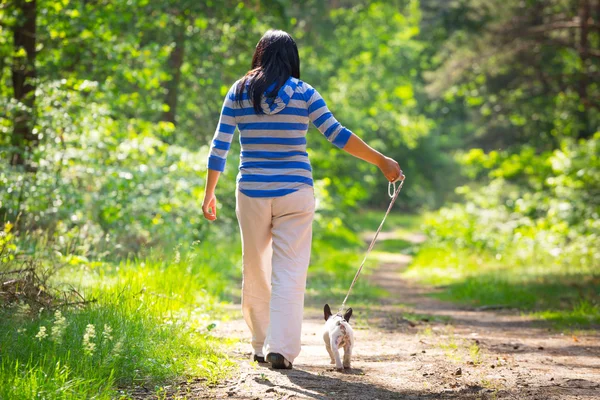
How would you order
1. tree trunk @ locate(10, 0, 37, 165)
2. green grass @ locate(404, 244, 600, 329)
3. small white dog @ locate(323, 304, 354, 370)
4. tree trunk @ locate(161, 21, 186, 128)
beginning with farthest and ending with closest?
tree trunk @ locate(161, 21, 186, 128), tree trunk @ locate(10, 0, 37, 165), green grass @ locate(404, 244, 600, 329), small white dog @ locate(323, 304, 354, 370)

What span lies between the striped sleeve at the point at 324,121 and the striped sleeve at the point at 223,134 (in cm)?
52

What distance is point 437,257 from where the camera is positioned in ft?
54.3

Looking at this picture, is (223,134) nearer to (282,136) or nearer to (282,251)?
(282,136)

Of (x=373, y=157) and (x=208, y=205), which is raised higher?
(x=373, y=157)

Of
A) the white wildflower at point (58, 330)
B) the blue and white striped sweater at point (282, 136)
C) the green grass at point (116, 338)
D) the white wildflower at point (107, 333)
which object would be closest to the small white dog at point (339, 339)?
the green grass at point (116, 338)

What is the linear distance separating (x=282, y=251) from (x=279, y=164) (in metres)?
0.59

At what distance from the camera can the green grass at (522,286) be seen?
342 inches

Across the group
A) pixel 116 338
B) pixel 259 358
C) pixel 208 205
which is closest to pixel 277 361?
pixel 259 358

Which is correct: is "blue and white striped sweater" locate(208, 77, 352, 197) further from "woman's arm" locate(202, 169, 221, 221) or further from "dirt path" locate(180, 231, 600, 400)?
"dirt path" locate(180, 231, 600, 400)

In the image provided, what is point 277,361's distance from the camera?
5.07m

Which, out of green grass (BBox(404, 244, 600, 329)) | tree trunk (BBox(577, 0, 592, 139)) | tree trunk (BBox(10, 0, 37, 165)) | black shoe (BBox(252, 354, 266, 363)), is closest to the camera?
black shoe (BBox(252, 354, 266, 363))

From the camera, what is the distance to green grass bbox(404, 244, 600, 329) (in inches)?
342

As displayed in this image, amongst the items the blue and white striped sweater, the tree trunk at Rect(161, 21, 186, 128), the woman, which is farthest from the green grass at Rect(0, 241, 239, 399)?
the tree trunk at Rect(161, 21, 186, 128)

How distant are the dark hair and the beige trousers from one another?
0.64m
